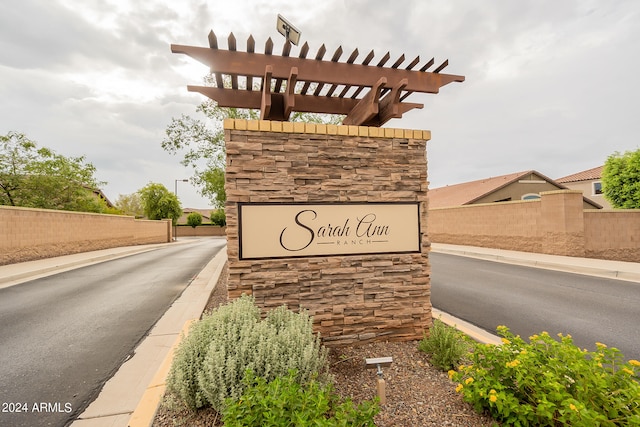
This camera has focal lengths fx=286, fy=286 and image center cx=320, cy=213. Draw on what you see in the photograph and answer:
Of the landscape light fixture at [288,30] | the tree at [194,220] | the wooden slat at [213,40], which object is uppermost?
the landscape light fixture at [288,30]

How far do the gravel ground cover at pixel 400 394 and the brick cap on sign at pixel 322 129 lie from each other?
3031 millimetres

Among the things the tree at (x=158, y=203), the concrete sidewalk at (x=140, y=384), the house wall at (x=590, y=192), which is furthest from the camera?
the tree at (x=158, y=203)

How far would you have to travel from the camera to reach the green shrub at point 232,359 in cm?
242

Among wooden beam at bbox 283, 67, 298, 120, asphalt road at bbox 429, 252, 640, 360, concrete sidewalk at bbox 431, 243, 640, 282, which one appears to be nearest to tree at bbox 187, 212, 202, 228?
concrete sidewalk at bbox 431, 243, 640, 282

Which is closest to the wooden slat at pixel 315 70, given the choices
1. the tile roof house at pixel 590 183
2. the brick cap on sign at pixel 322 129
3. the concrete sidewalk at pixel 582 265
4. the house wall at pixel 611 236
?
the brick cap on sign at pixel 322 129

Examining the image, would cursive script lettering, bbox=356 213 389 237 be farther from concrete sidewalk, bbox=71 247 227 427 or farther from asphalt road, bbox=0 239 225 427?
asphalt road, bbox=0 239 225 427

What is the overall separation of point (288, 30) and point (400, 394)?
466 cm

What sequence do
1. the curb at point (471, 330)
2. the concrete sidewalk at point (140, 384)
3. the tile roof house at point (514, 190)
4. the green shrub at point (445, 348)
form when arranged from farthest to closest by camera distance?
the tile roof house at point (514, 190), the curb at point (471, 330), the green shrub at point (445, 348), the concrete sidewalk at point (140, 384)

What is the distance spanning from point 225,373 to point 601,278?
1179 cm

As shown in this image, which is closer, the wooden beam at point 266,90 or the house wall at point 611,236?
the wooden beam at point 266,90

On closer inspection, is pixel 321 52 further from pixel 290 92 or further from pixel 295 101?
pixel 295 101

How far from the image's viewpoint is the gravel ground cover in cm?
249

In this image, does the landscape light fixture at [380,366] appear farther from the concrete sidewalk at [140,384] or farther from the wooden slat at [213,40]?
the wooden slat at [213,40]

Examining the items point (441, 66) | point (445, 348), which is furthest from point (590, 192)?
point (445, 348)
